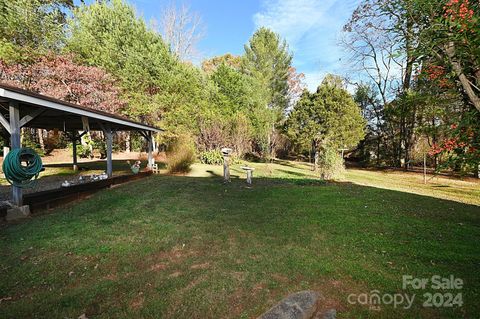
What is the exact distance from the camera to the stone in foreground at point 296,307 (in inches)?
84.4

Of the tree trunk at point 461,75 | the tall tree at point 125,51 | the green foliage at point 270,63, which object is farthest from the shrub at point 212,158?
the green foliage at point 270,63

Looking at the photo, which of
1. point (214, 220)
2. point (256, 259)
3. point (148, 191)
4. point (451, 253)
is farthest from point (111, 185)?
point (451, 253)

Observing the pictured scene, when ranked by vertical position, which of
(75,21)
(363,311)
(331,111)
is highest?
(75,21)

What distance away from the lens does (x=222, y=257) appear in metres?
3.39

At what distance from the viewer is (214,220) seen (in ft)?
16.3

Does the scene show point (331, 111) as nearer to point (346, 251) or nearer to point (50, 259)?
point (346, 251)

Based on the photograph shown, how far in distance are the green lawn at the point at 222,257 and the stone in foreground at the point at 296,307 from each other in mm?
174

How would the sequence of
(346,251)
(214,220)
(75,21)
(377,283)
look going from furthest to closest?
(75,21), (214,220), (346,251), (377,283)

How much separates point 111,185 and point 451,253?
9403 millimetres

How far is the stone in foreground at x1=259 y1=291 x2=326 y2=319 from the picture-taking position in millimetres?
2143

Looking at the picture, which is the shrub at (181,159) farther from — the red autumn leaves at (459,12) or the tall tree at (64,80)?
the red autumn leaves at (459,12)

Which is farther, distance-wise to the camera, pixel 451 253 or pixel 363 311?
pixel 451 253

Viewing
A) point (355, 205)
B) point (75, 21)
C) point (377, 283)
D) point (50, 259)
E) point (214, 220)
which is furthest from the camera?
point (75, 21)

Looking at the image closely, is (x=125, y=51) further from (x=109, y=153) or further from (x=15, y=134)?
(x=15, y=134)
